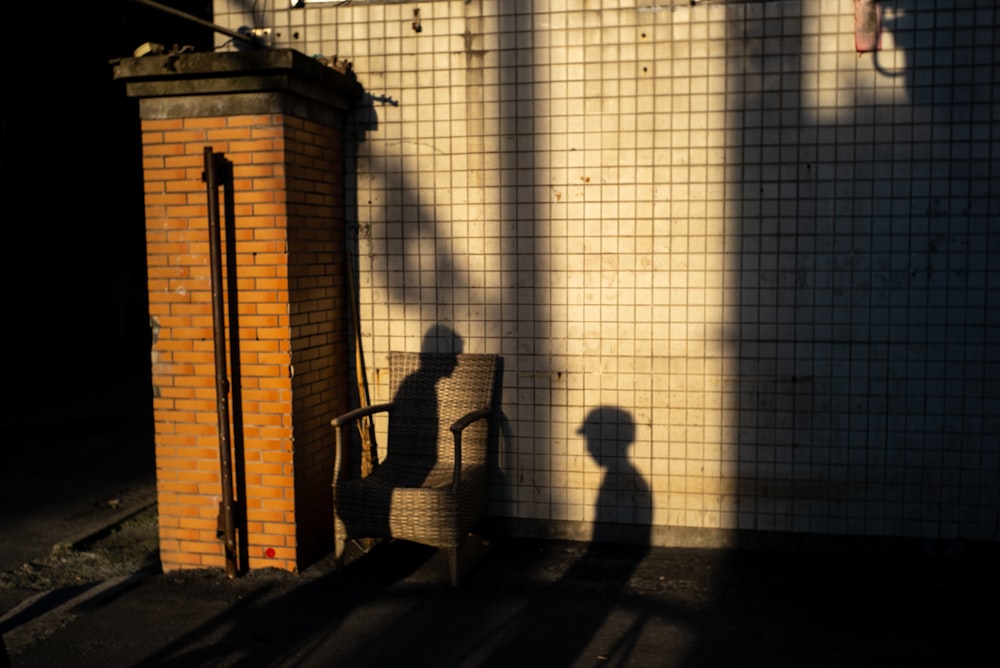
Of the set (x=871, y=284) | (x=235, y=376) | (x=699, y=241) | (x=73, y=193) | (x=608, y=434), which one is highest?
(x=73, y=193)

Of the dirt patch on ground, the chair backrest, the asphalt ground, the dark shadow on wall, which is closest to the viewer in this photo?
the asphalt ground

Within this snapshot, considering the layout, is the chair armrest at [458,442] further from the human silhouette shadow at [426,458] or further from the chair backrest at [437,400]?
the chair backrest at [437,400]

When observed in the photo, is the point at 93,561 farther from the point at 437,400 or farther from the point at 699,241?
the point at 699,241

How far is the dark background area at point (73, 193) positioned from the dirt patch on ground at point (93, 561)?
7.62 meters

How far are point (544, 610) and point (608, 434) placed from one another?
1.28 meters

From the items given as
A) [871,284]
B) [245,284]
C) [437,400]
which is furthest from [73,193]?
[871,284]

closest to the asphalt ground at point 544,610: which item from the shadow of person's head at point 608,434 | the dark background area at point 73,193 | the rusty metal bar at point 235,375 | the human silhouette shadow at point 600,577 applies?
the human silhouette shadow at point 600,577

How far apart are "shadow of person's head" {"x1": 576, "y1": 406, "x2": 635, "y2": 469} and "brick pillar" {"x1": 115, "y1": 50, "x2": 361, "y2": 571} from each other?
1.66 m

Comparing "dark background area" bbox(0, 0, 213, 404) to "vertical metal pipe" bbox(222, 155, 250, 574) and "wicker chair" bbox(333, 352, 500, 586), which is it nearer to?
"vertical metal pipe" bbox(222, 155, 250, 574)

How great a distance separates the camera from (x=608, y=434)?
5.48 metres

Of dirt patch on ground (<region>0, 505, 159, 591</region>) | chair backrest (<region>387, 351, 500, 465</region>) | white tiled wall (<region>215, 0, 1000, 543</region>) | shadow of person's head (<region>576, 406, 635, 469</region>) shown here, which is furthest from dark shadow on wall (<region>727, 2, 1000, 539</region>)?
dirt patch on ground (<region>0, 505, 159, 591</region>)

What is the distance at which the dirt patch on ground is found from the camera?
519 cm

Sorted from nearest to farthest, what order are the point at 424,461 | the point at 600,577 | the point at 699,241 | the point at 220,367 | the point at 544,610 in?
the point at 544,610, the point at 220,367, the point at 600,577, the point at 699,241, the point at 424,461

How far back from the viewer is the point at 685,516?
5449mm
